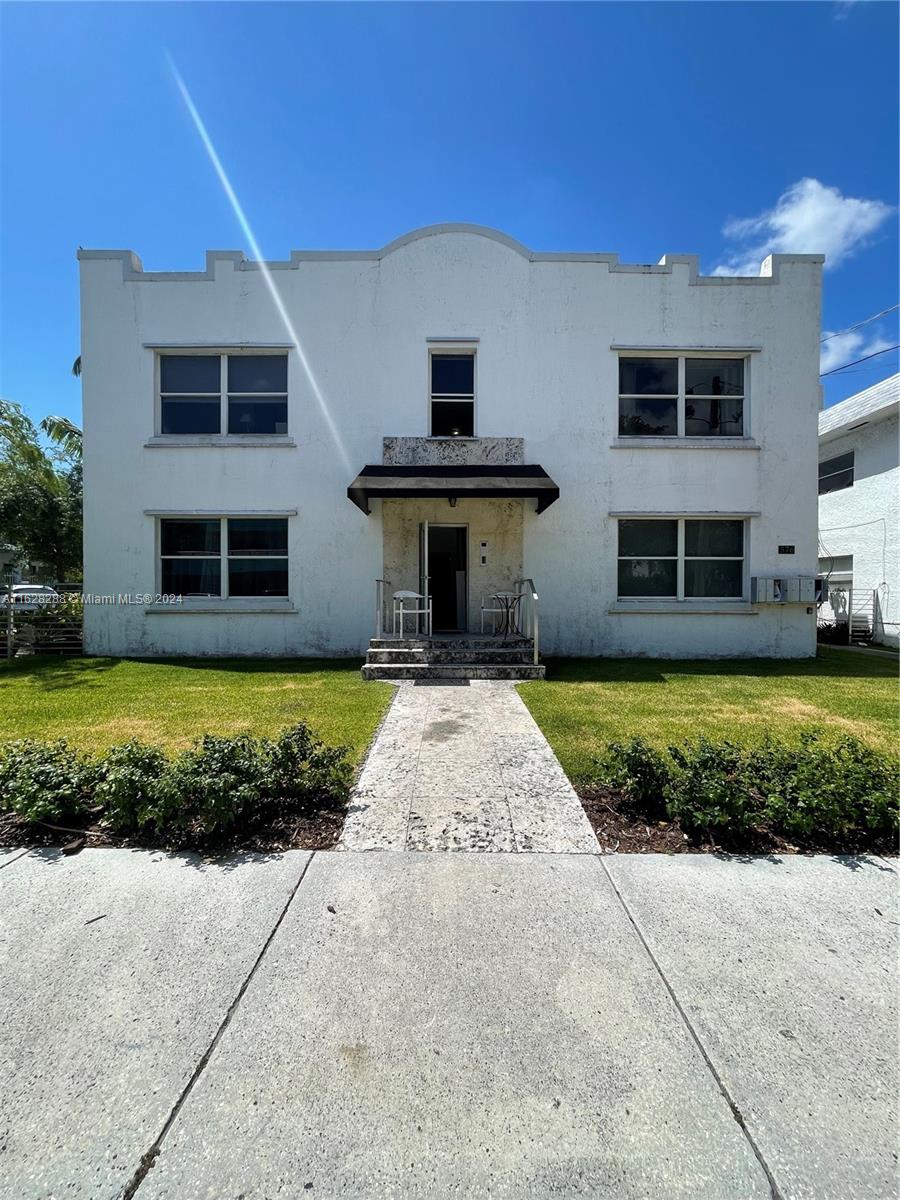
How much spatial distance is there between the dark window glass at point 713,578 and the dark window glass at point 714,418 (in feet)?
9.06

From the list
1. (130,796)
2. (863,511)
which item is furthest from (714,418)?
(130,796)

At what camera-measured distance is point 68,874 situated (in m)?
3.27

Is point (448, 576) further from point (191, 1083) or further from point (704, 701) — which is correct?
point (191, 1083)

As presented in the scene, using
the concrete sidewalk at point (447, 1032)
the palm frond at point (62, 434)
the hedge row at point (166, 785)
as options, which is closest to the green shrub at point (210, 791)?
the hedge row at point (166, 785)

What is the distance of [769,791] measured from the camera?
3939 mm

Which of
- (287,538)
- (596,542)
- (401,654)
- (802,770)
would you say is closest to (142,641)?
(287,538)

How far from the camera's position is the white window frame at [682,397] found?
11484 millimetres

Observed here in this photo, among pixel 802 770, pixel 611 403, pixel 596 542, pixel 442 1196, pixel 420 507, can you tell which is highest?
pixel 611 403

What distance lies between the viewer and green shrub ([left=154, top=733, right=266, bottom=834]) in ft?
11.9

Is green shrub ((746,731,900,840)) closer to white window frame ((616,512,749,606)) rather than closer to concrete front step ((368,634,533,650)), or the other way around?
concrete front step ((368,634,533,650))

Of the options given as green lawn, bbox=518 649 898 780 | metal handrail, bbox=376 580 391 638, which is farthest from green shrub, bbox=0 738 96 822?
metal handrail, bbox=376 580 391 638

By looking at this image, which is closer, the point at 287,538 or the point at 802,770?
the point at 802,770

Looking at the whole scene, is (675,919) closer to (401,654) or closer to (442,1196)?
(442,1196)

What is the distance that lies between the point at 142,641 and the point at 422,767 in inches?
361
